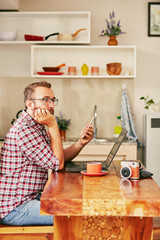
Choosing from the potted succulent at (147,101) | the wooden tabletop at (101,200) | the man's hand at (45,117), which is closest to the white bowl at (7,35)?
the potted succulent at (147,101)

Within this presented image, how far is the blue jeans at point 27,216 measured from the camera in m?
2.08

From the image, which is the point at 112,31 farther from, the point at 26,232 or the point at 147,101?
the point at 26,232

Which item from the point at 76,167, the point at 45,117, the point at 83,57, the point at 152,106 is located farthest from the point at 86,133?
the point at 83,57

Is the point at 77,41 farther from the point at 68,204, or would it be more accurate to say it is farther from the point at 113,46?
the point at 68,204

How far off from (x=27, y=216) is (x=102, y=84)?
2.75 m

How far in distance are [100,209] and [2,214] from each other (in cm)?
75

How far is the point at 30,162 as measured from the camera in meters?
2.19

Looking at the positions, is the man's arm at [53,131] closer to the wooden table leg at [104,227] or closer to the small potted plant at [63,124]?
the wooden table leg at [104,227]

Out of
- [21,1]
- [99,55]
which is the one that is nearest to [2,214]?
[99,55]

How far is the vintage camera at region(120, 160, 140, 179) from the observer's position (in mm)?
2012

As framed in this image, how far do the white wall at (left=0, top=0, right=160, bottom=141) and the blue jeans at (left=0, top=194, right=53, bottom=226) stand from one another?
256 centimetres

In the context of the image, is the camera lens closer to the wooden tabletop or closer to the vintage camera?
the vintage camera

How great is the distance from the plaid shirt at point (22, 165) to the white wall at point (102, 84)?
95.0 inches

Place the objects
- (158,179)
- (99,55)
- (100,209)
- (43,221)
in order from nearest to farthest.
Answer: (100,209), (43,221), (158,179), (99,55)
